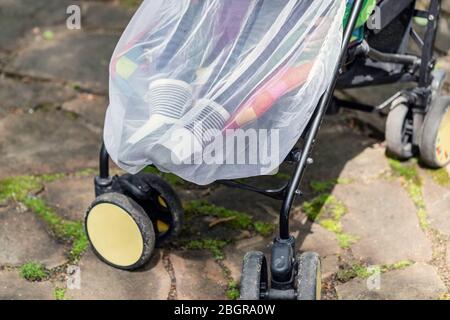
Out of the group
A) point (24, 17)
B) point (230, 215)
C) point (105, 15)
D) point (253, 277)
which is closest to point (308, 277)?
point (253, 277)

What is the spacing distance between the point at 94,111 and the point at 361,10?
156 cm

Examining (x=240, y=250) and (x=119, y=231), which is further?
(x=240, y=250)

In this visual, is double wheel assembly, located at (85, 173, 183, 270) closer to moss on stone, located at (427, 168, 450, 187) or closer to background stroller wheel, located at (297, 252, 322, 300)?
background stroller wheel, located at (297, 252, 322, 300)

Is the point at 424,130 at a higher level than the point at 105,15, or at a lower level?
lower

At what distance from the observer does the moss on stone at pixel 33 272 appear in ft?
9.10

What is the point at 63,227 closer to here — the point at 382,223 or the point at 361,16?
the point at 382,223

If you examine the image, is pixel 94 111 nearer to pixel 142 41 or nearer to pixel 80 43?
pixel 80 43

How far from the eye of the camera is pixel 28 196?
10.5 feet

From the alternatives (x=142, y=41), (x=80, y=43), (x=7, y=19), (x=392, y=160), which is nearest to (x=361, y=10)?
(x=142, y=41)

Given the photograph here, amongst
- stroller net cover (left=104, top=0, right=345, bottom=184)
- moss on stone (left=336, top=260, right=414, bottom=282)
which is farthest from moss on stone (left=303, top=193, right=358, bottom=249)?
stroller net cover (left=104, top=0, right=345, bottom=184)

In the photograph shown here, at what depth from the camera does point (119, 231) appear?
2746 mm

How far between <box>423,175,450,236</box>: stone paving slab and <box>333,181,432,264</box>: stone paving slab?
6 cm

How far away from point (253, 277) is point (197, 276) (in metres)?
0.47

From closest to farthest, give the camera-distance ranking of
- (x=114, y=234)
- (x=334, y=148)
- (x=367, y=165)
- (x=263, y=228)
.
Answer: (x=114, y=234), (x=263, y=228), (x=367, y=165), (x=334, y=148)
